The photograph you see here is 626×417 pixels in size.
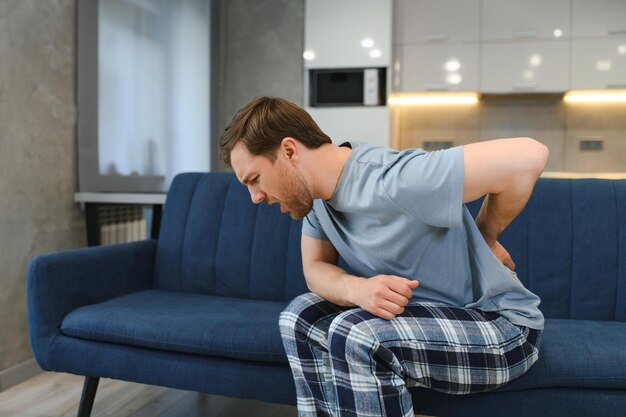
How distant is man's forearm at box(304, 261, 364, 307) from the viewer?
1348 mm

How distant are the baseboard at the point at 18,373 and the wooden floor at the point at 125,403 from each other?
3 cm

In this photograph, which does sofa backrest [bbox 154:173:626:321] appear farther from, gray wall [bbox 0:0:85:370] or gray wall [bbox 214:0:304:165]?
gray wall [bbox 214:0:304:165]

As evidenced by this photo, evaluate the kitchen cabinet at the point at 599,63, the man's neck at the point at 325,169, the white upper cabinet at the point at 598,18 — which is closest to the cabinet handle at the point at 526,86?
the kitchen cabinet at the point at 599,63

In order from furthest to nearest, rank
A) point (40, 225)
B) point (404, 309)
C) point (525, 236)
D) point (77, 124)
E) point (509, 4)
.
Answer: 1. point (509, 4)
2. point (77, 124)
3. point (40, 225)
4. point (525, 236)
5. point (404, 309)

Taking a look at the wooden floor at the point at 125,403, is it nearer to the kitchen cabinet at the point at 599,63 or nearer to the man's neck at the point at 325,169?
the man's neck at the point at 325,169

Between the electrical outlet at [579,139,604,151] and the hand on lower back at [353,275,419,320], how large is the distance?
352 cm

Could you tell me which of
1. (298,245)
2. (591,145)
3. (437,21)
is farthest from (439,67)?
(298,245)

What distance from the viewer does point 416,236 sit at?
50.1 inches

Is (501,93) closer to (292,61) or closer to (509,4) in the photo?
(509,4)

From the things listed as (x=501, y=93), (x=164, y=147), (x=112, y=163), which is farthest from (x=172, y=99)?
(x=501, y=93)

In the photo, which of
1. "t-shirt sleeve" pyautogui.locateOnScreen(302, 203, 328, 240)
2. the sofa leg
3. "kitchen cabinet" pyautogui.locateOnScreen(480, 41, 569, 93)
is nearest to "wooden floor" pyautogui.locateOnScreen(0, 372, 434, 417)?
the sofa leg

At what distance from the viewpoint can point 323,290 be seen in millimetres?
1417

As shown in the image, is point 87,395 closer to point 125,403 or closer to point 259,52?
point 125,403

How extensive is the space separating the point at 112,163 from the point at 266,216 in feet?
4.10
